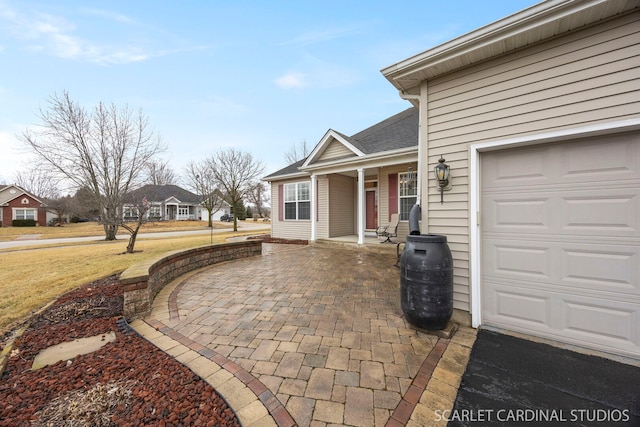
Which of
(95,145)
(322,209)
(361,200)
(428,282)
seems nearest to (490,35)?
(428,282)

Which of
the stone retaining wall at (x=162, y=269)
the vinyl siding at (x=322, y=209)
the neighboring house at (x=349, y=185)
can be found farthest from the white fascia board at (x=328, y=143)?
the stone retaining wall at (x=162, y=269)

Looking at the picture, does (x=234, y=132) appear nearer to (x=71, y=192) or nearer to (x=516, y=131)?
(x=71, y=192)

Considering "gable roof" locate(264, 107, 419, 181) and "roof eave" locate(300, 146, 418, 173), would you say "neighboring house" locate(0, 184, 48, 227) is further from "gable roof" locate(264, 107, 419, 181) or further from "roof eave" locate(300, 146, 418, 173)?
"roof eave" locate(300, 146, 418, 173)

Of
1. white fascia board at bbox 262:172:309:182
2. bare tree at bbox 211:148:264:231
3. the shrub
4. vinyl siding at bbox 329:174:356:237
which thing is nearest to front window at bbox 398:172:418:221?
vinyl siding at bbox 329:174:356:237

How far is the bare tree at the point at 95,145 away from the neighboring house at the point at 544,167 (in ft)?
34.1

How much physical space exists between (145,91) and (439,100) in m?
12.4

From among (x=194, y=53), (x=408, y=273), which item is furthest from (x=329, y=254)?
(x=194, y=53)

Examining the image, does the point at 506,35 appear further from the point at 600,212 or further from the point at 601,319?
the point at 601,319

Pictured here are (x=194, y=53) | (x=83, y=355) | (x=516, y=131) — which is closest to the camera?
(x=83, y=355)

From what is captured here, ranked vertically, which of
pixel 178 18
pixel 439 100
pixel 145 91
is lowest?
pixel 439 100

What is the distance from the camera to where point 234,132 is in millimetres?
21328

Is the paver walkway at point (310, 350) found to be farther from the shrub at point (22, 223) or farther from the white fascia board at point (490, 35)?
the shrub at point (22, 223)

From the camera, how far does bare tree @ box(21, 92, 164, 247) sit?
8648 millimetres

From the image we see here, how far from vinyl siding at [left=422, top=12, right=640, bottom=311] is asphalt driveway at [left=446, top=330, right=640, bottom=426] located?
862 millimetres
